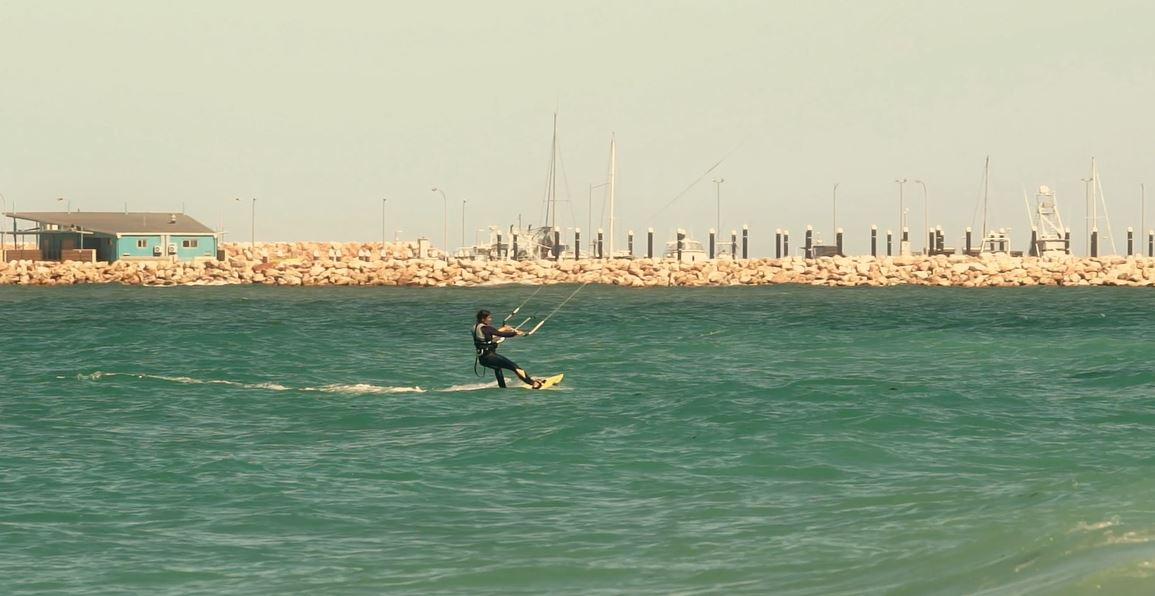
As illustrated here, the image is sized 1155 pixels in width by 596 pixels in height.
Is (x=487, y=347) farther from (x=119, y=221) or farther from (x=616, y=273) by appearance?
(x=119, y=221)

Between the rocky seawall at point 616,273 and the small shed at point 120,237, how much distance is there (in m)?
2.97

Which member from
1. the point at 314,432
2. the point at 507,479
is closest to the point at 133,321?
the point at 314,432

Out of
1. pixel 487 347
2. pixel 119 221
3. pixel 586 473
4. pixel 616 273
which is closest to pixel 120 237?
pixel 119 221

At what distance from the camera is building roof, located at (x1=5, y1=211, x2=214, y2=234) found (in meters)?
105

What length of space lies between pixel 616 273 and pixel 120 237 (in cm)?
3413

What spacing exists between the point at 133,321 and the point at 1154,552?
48380 millimetres

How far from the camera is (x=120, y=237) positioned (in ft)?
336

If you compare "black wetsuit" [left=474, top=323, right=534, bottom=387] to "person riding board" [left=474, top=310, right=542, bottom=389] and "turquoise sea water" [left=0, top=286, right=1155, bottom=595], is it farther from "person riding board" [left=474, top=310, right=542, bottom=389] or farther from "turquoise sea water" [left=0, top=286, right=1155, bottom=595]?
"turquoise sea water" [left=0, top=286, right=1155, bottom=595]

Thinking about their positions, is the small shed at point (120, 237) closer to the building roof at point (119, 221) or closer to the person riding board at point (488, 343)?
the building roof at point (119, 221)

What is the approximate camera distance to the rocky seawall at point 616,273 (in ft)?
311

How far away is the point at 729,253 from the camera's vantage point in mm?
124938

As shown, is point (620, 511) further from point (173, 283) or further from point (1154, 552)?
point (173, 283)

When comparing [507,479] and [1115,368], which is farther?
[1115,368]

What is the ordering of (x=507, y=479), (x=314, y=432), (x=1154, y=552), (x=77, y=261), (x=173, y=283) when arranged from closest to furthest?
(x=1154, y=552) → (x=507, y=479) → (x=314, y=432) → (x=173, y=283) → (x=77, y=261)
